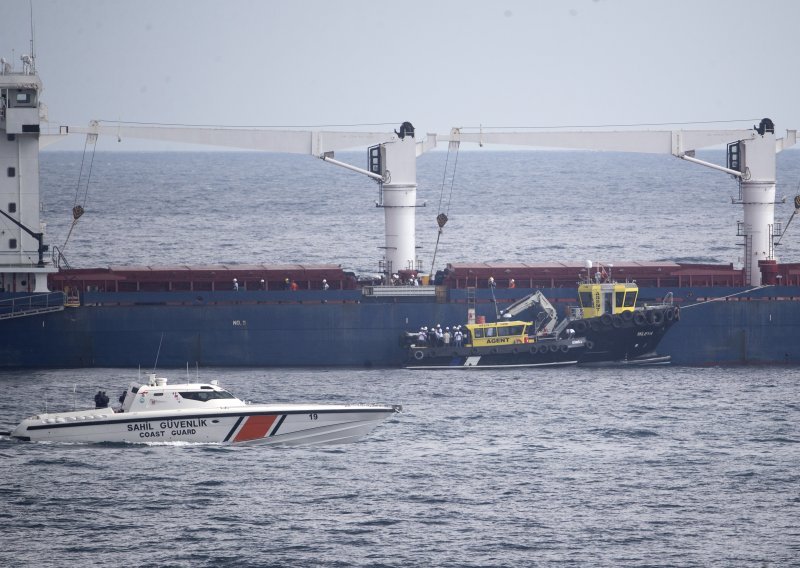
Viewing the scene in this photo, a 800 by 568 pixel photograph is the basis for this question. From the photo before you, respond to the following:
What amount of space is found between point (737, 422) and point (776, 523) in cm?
1442

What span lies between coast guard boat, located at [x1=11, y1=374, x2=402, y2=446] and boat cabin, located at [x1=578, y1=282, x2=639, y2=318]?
2357 cm

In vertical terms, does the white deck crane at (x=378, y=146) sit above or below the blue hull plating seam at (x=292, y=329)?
above

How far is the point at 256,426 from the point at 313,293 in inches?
849

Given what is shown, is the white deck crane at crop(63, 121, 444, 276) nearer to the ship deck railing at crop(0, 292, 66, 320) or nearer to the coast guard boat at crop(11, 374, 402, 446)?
the ship deck railing at crop(0, 292, 66, 320)

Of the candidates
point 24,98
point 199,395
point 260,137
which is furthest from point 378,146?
point 199,395

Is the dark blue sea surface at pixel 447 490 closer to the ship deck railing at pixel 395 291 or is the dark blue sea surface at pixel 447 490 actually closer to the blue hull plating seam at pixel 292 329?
the blue hull plating seam at pixel 292 329

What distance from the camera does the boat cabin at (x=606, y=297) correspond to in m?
71.7

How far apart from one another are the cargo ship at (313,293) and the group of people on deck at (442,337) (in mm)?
1140

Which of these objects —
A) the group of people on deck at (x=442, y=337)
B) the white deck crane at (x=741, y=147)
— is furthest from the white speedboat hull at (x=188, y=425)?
the white deck crane at (x=741, y=147)

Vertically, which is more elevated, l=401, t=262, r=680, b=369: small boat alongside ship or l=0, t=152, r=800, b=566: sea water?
l=401, t=262, r=680, b=369: small boat alongside ship

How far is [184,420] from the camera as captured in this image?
50.6m

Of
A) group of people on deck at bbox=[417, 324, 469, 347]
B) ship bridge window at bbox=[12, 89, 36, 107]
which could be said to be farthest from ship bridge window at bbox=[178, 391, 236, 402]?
ship bridge window at bbox=[12, 89, 36, 107]

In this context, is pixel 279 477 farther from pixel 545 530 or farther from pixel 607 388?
pixel 607 388

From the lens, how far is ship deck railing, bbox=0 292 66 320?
6962 cm
